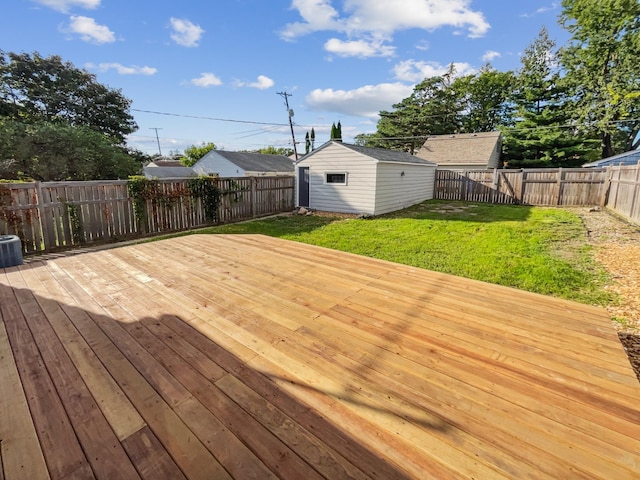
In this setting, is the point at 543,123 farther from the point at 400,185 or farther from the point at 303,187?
the point at 303,187

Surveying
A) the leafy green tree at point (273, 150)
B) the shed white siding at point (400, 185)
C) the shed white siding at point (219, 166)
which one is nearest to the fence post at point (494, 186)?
the shed white siding at point (400, 185)

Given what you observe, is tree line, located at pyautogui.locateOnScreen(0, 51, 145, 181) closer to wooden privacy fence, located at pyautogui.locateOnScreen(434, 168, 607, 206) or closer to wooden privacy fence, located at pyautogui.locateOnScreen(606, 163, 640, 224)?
wooden privacy fence, located at pyautogui.locateOnScreen(434, 168, 607, 206)

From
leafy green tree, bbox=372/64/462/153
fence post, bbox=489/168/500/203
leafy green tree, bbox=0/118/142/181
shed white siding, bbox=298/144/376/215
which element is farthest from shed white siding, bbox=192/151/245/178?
fence post, bbox=489/168/500/203

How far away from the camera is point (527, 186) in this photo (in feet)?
41.3

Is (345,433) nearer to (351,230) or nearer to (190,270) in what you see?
(190,270)

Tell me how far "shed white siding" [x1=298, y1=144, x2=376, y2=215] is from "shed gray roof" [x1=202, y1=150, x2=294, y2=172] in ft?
36.5

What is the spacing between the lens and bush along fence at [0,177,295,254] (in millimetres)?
5328

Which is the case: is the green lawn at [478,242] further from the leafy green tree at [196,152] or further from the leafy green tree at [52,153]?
the leafy green tree at [196,152]

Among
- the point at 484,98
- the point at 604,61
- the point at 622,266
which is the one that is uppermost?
the point at 604,61

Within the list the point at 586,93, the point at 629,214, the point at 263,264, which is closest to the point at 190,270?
the point at 263,264

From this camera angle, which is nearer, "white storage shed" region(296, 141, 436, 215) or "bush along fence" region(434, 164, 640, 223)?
"bush along fence" region(434, 164, 640, 223)

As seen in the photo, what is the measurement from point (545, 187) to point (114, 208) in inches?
587

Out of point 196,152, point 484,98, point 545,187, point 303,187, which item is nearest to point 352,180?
point 303,187

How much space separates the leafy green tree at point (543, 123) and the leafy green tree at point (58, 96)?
26.9m
